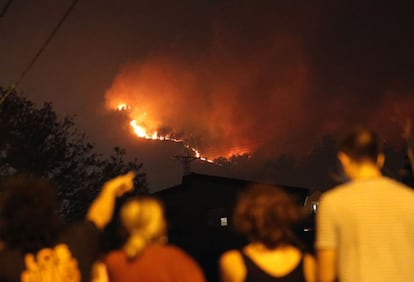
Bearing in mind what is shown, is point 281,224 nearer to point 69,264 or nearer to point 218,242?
point 69,264

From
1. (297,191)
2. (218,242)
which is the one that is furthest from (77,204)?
(297,191)

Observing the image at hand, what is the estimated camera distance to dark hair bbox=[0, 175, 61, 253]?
13.3ft

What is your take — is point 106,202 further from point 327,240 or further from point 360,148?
point 360,148

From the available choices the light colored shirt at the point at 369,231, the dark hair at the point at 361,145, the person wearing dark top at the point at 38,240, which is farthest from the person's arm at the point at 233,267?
the dark hair at the point at 361,145

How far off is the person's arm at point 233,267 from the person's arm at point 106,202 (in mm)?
789

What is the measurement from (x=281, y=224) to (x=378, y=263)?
63 cm

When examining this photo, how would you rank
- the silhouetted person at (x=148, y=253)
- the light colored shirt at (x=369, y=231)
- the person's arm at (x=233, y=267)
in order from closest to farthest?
1. the light colored shirt at (x=369, y=231)
2. the person's arm at (x=233, y=267)
3. the silhouetted person at (x=148, y=253)

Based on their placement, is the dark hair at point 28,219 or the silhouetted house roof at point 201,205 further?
the silhouetted house roof at point 201,205

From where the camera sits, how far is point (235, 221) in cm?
426

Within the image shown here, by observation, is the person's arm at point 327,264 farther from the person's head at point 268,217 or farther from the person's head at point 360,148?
the person's head at point 360,148

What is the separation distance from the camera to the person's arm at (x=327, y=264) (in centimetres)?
391

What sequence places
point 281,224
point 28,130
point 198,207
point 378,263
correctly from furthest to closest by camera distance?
point 198,207, point 28,130, point 281,224, point 378,263

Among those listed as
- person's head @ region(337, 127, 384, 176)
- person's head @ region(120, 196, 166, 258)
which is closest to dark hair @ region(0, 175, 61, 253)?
person's head @ region(120, 196, 166, 258)

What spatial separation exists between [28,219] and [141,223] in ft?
2.17
